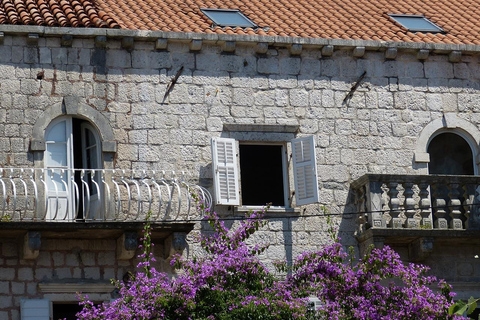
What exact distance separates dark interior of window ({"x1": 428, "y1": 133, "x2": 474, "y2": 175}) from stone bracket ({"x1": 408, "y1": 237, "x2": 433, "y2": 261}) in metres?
1.68

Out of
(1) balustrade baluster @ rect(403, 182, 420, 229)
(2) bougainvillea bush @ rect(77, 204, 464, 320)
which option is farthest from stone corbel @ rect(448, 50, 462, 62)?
(2) bougainvillea bush @ rect(77, 204, 464, 320)

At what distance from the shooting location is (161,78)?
19.2 m

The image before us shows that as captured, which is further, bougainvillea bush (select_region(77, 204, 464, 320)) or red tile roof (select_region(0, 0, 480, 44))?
red tile roof (select_region(0, 0, 480, 44))

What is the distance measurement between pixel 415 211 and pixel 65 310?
5.29 m

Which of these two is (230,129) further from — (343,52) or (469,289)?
(469,289)

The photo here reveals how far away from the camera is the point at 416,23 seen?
2141 cm

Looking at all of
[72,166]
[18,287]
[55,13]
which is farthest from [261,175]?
[18,287]

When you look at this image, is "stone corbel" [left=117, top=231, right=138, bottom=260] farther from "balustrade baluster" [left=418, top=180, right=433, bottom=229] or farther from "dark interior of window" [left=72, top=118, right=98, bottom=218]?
"balustrade baluster" [left=418, top=180, right=433, bottom=229]

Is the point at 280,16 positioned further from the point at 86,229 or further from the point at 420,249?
the point at 86,229

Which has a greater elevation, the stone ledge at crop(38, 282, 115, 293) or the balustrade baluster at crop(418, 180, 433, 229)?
the balustrade baluster at crop(418, 180, 433, 229)

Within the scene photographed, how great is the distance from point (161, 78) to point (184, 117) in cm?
67

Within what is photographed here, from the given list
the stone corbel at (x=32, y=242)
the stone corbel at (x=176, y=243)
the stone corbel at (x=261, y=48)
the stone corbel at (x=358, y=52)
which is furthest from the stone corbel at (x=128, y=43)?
the stone corbel at (x=358, y=52)

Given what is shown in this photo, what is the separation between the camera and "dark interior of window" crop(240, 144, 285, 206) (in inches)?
757

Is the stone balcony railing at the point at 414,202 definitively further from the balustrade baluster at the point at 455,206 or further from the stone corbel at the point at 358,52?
the stone corbel at the point at 358,52
